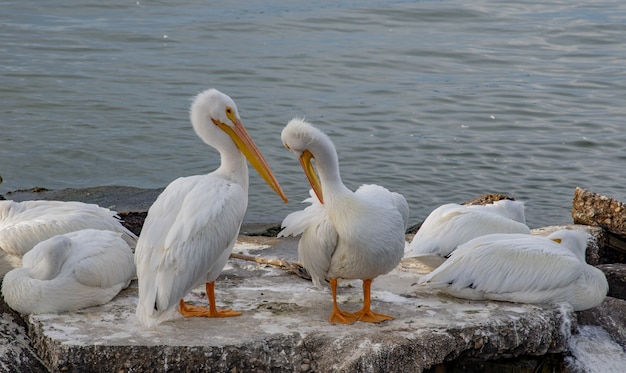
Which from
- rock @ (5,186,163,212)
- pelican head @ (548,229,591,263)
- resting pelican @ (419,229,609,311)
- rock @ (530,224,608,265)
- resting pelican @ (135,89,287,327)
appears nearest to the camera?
resting pelican @ (135,89,287,327)

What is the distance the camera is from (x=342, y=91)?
1198 cm

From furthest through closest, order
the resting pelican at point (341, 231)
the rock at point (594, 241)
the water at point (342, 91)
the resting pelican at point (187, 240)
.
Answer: the water at point (342, 91), the rock at point (594, 241), the resting pelican at point (341, 231), the resting pelican at point (187, 240)

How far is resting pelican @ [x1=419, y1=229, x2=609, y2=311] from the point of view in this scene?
4695mm

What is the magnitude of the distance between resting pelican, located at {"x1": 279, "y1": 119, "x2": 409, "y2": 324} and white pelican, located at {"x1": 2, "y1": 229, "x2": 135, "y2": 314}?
84cm

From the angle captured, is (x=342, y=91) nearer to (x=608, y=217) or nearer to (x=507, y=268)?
(x=608, y=217)

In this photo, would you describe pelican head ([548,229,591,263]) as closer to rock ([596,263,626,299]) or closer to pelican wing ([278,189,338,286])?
rock ([596,263,626,299])

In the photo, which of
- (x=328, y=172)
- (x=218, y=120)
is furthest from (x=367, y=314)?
(x=218, y=120)

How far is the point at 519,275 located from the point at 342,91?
24.5 ft

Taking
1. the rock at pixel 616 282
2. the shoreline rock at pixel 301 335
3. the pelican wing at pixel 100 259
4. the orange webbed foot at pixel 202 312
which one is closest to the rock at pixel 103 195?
the pelican wing at pixel 100 259

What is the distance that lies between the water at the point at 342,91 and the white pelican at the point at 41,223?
2.91m

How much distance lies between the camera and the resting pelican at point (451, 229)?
5.47 m

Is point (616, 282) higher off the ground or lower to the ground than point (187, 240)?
lower

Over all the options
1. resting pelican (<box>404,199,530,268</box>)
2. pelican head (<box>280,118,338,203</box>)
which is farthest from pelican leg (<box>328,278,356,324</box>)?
resting pelican (<box>404,199,530,268</box>)

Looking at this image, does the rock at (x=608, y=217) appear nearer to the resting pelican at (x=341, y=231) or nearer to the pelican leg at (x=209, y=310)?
the resting pelican at (x=341, y=231)
